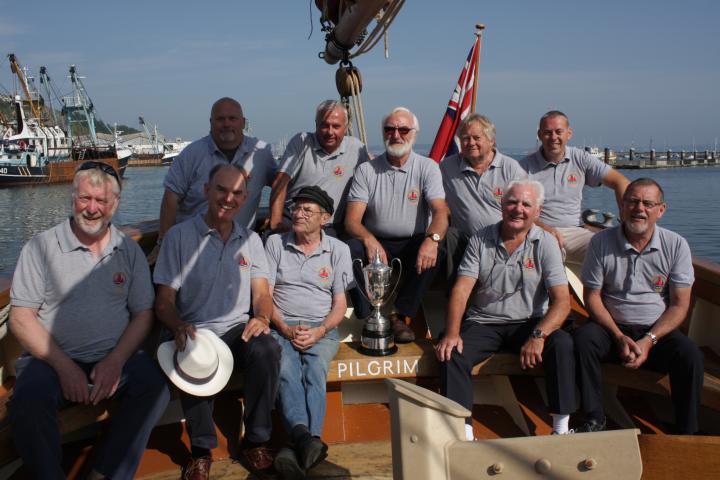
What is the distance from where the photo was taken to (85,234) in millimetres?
2375

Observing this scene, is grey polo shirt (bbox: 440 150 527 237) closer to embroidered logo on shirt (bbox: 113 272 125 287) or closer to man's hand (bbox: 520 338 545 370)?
man's hand (bbox: 520 338 545 370)

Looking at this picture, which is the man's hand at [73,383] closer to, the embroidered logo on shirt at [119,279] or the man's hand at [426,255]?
the embroidered logo on shirt at [119,279]

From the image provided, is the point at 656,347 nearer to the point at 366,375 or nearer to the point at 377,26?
the point at 366,375

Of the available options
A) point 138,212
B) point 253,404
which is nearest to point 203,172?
point 253,404

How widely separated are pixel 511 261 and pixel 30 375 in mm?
1979

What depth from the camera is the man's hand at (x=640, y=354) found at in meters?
2.60

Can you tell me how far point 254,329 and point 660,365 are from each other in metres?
1.70

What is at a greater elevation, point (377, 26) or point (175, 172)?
point (377, 26)

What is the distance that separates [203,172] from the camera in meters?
3.65

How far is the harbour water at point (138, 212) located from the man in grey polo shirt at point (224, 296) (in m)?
12.7

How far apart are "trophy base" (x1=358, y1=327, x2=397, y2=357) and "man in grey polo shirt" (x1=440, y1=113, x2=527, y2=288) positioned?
33.0 inches

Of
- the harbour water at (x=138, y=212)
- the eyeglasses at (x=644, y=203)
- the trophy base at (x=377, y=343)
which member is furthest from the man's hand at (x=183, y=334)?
the harbour water at (x=138, y=212)

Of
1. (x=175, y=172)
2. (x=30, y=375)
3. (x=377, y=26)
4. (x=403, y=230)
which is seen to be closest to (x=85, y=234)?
(x=30, y=375)

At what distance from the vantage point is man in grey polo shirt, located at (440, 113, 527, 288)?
351cm
